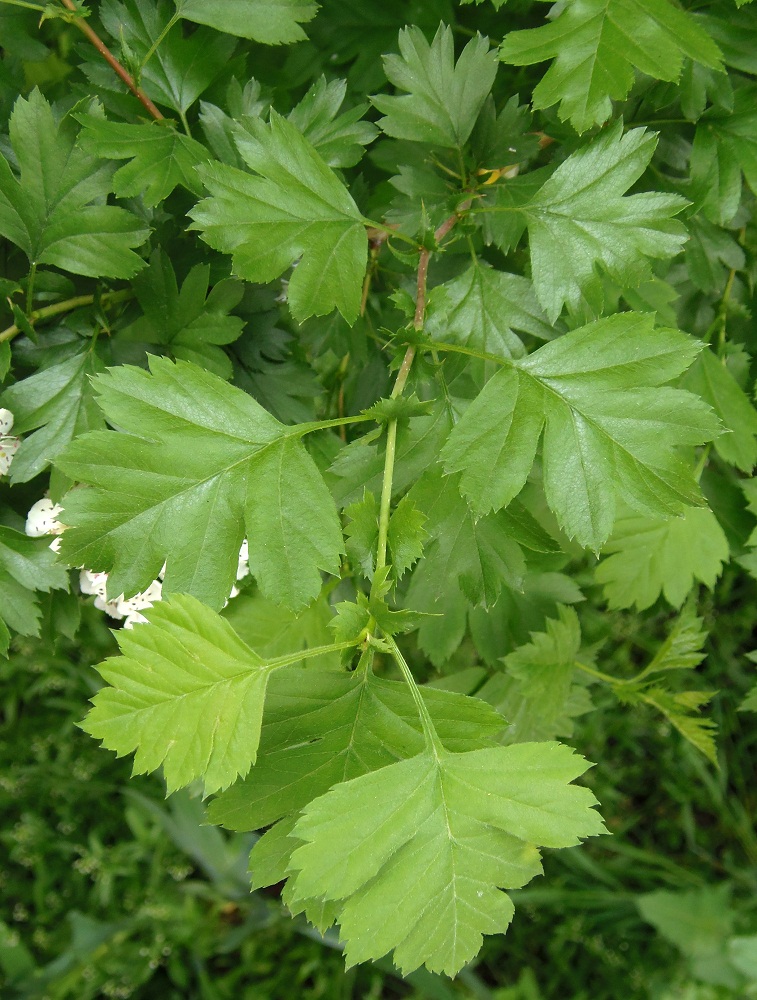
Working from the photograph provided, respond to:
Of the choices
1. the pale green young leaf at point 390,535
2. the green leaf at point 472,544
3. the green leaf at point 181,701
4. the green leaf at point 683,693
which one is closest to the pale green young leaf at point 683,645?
the green leaf at point 683,693

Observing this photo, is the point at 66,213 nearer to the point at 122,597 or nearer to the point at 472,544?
the point at 122,597

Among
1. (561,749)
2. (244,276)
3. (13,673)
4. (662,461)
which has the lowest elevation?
(13,673)

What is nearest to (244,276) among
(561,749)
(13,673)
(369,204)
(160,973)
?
(369,204)

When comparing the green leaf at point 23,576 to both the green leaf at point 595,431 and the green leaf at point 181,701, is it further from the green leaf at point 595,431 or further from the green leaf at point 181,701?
the green leaf at point 595,431

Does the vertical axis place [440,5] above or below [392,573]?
above

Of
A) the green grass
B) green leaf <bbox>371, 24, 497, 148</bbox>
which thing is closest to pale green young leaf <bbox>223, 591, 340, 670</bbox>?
green leaf <bbox>371, 24, 497, 148</bbox>

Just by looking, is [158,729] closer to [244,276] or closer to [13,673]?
[244,276]
